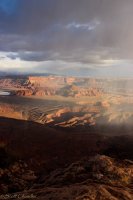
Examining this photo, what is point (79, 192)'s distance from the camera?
64.0 feet

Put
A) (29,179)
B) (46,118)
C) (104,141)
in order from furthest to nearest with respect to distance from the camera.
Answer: (46,118) → (104,141) → (29,179)

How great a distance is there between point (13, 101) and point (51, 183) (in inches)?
3871

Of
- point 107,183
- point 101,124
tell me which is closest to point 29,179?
point 107,183

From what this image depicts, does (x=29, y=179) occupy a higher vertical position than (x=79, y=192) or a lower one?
lower

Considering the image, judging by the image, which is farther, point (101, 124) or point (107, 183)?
point (101, 124)

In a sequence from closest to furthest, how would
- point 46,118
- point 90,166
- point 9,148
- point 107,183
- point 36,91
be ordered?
point 107,183 < point 90,166 < point 9,148 < point 46,118 < point 36,91

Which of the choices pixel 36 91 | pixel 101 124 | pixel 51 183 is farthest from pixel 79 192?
pixel 36 91

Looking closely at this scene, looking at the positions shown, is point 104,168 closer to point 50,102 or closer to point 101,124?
point 101,124

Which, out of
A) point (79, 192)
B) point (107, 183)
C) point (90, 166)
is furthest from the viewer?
point (90, 166)

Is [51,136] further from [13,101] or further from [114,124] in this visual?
[13,101]

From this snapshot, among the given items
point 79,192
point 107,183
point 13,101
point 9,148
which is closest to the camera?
point 79,192

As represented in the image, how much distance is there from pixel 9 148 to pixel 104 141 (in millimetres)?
14386

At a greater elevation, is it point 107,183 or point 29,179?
point 107,183

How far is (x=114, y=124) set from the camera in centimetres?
8588
